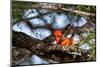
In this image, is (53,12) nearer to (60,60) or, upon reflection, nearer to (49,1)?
(49,1)

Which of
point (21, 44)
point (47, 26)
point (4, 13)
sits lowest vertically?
point (21, 44)

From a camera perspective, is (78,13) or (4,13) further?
(78,13)

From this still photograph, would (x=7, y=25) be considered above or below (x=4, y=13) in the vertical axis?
below

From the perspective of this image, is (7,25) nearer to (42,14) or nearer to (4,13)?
(4,13)

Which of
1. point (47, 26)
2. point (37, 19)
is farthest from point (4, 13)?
point (47, 26)

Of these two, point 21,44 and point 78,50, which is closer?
point 21,44

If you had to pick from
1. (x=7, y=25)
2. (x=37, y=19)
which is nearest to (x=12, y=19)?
(x=7, y=25)

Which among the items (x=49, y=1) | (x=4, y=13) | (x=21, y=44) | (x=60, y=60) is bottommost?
(x=60, y=60)

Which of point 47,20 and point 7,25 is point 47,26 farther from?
point 7,25

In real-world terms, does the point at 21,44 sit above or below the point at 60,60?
above
